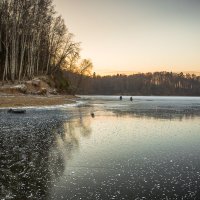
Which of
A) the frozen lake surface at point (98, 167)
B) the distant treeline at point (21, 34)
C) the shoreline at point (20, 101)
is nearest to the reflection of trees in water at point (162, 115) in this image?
the shoreline at point (20, 101)

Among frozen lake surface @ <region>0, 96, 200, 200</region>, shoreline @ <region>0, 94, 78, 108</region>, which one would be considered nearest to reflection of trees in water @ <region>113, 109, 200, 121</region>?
shoreline @ <region>0, 94, 78, 108</region>

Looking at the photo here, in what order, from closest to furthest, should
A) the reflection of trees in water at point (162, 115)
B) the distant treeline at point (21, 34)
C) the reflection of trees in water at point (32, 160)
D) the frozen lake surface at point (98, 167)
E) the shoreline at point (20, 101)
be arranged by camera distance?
the frozen lake surface at point (98, 167) → the reflection of trees in water at point (32, 160) → the reflection of trees in water at point (162, 115) → the shoreline at point (20, 101) → the distant treeline at point (21, 34)

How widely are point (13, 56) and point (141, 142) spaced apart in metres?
43.7

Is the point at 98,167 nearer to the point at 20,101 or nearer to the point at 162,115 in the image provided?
the point at 162,115

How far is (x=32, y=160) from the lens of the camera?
1220 centimetres

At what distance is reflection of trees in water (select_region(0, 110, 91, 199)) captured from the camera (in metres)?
8.70

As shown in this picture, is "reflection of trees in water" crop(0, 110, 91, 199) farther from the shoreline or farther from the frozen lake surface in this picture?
the shoreline

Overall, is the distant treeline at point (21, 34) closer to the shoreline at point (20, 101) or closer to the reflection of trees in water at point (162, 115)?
the shoreline at point (20, 101)

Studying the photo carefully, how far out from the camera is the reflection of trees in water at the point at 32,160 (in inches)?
342

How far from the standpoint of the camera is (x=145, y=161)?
12.3m

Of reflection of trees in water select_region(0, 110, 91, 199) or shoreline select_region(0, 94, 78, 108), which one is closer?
reflection of trees in water select_region(0, 110, 91, 199)

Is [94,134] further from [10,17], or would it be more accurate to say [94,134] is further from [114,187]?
[10,17]

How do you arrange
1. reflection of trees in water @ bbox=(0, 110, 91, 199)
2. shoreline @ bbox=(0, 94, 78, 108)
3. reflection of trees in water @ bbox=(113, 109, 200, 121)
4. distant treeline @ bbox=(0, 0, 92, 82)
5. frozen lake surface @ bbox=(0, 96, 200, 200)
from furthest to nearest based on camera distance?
distant treeline @ bbox=(0, 0, 92, 82), shoreline @ bbox=(0, 94, 78, 108), reflection of trees in water @ bbox=(113, 109, 200, 121), reflection of trees in water @ bbox=(0, 110, 91, 199), frozen lake surface @ bbox=(0, 96, 200, 200)

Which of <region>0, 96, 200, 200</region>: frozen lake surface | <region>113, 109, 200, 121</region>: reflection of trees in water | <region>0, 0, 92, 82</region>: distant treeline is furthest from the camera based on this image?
<region>0, 0, 92, 82</region>: distant treeline
